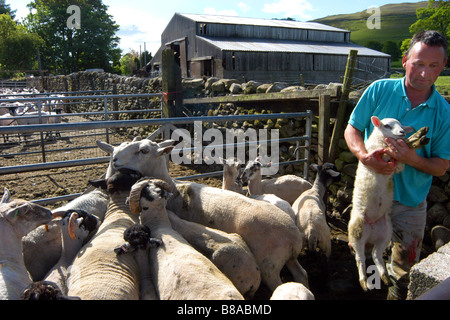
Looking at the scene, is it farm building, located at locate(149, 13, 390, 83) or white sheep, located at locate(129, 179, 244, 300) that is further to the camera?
farm building, located at locate(149, 13, 390, 83)

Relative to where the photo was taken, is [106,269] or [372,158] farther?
[372,158]

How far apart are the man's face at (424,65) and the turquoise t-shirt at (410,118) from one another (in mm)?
129

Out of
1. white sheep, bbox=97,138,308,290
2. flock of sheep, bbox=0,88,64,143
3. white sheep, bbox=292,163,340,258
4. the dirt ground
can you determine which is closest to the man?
the dirt ground

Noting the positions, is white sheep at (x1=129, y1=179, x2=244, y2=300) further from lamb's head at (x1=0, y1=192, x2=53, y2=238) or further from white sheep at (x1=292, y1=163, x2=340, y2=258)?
white sheep at (x1=292, y1=163, x2=340, y2=258)

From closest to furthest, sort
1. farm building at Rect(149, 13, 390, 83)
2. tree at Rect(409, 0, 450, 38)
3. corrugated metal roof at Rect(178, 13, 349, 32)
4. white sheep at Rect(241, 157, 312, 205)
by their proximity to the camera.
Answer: white sheep at Rect(241, 157, 312, 205), farm building at Rect(149, 13, 390, 83), corrugated metal roof at Rect(178, 13, 349, 32), tree at Rect(409, 0, 450, 38)

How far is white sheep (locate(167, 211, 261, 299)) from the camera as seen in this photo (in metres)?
2.38

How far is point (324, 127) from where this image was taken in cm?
494

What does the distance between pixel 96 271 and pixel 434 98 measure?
2713 millimetres

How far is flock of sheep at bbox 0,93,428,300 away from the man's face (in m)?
0.35

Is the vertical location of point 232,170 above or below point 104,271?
above

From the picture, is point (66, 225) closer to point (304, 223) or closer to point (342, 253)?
point (304, 223)

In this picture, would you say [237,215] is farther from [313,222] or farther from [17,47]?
[17,47]

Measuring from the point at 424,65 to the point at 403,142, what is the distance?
0.58 metres

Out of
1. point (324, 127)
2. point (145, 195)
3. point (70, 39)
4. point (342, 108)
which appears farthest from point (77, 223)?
point (70, 39)
